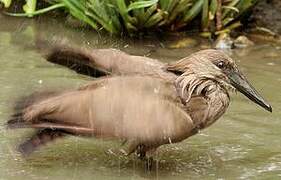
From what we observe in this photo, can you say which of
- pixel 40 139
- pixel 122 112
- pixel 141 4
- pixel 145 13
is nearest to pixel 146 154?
pixel 122 112

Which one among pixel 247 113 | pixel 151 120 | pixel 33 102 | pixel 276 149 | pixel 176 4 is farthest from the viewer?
pixel 176 4

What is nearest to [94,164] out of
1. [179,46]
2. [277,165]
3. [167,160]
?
[167,160]

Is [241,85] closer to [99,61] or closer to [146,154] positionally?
[146,154]

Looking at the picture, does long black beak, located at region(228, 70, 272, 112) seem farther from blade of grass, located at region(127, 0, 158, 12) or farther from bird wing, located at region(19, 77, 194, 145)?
blade of grass, located at region(127, 0, 158, 12)

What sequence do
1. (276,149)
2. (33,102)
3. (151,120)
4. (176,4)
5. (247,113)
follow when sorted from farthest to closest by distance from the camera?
(176,4)
(247,113)
(276,149)
(33,102)
(151,120)

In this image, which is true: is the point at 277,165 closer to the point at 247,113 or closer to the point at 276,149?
the point at 276,149

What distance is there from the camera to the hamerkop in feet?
12.6

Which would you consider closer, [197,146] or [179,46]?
[197,146]

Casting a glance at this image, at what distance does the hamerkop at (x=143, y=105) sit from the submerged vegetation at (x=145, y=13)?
209 centimetres

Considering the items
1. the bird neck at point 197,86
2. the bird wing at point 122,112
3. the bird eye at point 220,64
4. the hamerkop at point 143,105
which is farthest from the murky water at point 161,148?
the bird eye at point 220,64

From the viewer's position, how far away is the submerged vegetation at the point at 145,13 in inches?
255

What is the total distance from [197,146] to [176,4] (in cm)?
220

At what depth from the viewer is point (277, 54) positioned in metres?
6.66

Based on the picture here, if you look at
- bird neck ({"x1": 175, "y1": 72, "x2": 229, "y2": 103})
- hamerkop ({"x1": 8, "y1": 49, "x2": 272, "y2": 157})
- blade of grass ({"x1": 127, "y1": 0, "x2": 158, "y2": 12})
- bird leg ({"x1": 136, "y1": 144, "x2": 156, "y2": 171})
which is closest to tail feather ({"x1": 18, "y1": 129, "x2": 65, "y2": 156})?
hamerkop ({"x1": 8, "y1": 49, "x2": 272, "y2": 157})
